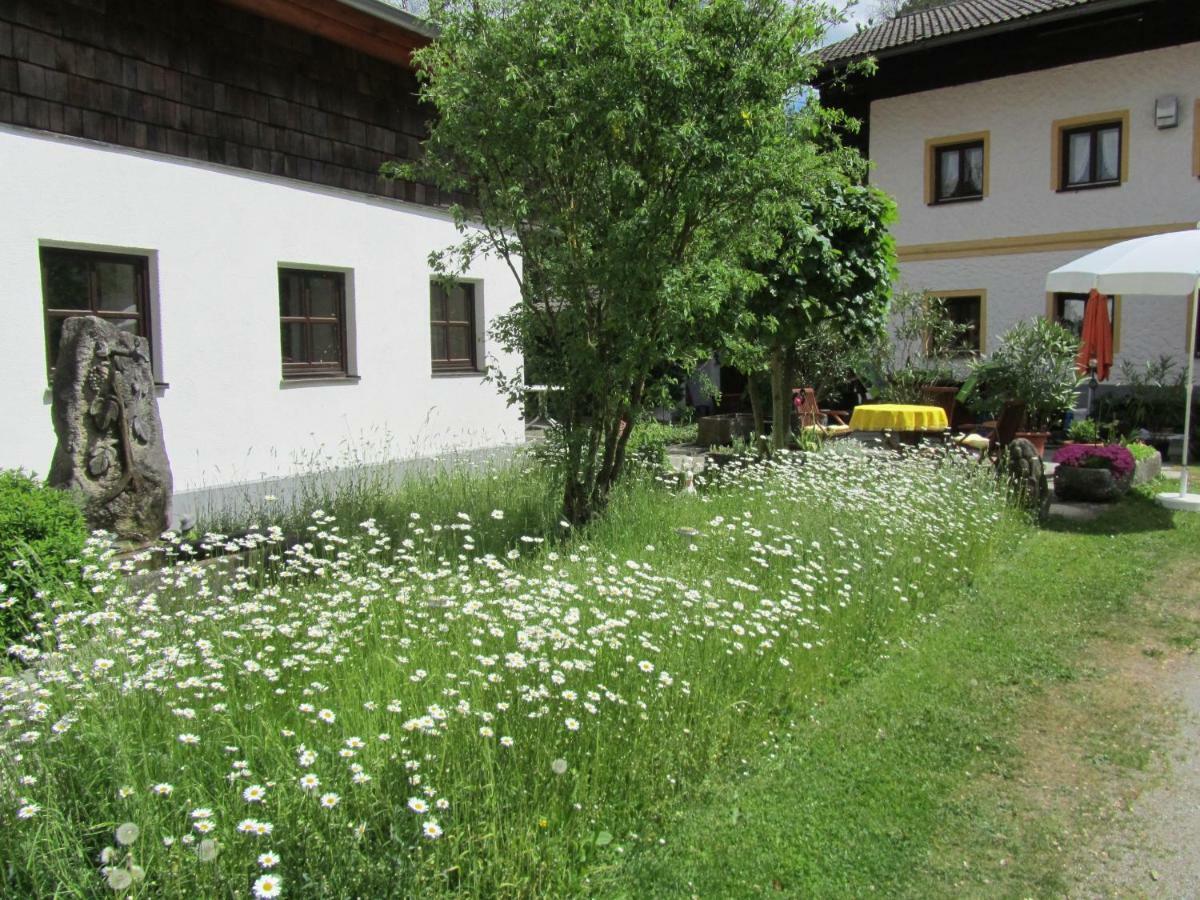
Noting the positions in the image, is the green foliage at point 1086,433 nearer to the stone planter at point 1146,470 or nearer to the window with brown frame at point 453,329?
the stone planter at point 1146,470

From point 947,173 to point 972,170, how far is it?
0.48 metres

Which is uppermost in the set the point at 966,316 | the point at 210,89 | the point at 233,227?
the point at 210,89

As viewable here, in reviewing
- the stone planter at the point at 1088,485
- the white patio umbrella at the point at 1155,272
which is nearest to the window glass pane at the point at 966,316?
the white patio umbrella at the point at 1155,272

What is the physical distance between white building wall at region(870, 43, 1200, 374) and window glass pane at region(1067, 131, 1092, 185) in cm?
42

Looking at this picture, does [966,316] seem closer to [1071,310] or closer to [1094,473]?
[1071,310]

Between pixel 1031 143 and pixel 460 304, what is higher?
pixel 1031 143

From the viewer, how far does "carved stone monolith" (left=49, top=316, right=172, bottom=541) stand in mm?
5730

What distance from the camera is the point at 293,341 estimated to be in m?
10.7

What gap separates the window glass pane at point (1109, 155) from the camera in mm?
17156

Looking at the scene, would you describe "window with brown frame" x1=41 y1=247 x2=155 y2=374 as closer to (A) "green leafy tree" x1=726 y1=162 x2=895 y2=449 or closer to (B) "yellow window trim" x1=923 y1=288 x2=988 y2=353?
(A) "green leafy tree" x1=726 y1=162 x2=895 y2=449

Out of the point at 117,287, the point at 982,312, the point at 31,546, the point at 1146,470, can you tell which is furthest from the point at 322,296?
the point at 982,312

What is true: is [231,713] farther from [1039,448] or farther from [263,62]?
[1039,448]

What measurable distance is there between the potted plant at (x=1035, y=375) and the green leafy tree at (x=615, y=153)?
352 inches

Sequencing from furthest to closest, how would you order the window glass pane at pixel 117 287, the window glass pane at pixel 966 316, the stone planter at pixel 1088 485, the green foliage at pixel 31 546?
the window glass pane at pixel 966 316, the stone planter at pixel 1088 485, the window glass pane at pixel 117 287, the green foliage at pixel 31 546
